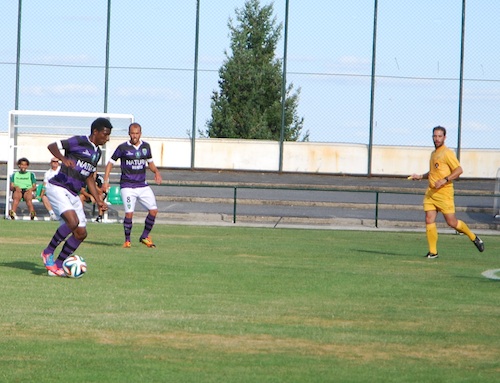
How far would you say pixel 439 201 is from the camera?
1811 centimetres

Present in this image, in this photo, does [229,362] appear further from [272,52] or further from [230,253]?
[272,52]

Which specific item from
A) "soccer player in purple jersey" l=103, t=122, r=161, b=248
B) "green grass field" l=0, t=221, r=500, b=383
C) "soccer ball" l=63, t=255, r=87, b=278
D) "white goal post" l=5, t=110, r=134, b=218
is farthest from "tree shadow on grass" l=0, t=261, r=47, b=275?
"white goal post" l=5, t=110, r=134, b=218

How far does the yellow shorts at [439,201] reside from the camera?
712 inches

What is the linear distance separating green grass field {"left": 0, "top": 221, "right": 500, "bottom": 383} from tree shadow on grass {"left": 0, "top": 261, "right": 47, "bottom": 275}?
44 mm

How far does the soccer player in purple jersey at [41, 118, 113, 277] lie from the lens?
13391 millimetres

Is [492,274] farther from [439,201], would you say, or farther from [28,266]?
[28,266]

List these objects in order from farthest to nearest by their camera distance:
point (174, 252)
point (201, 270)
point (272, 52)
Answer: point (272, 52) → point (174, 252) → point (201, 270)

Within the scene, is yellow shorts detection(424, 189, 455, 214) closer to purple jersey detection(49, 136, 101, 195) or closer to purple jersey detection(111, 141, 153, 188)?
purple jersey detection(111, 141, 153, 188)

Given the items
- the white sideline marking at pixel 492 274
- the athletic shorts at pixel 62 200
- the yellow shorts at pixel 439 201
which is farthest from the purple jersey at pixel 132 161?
the white sideline marking at pixel 492 274

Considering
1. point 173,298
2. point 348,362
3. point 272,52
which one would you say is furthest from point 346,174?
point 348,362

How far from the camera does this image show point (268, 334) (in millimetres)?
9070

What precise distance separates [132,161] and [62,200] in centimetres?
536

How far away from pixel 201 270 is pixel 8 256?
128 inches

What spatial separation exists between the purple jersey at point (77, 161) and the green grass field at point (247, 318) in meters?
1.19
